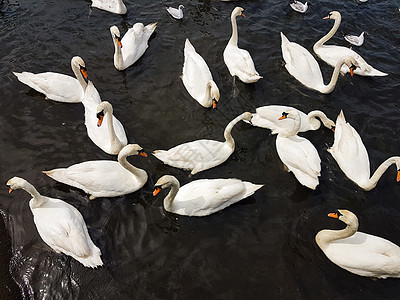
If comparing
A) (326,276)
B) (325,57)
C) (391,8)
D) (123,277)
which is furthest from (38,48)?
(391,8)

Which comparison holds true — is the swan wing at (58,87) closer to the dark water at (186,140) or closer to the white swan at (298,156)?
the dark water at (186,140)

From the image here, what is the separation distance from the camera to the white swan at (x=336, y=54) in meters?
12.0

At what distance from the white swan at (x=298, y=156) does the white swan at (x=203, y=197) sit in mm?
1643

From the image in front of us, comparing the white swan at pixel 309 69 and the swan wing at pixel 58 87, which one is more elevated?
the white swan at pixel 309 69

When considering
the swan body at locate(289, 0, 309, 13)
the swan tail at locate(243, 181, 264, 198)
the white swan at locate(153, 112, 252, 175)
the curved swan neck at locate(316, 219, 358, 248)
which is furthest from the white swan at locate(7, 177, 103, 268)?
the swan body at locate(289, 0, 309, 13)

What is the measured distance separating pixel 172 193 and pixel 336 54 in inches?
353

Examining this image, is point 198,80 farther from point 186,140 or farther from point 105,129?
point 105,129

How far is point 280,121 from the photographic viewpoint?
32.7 feet

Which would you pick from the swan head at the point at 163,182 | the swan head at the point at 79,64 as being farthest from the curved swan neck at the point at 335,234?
the swan head at the point at 79,64

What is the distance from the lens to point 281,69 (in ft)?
41.2

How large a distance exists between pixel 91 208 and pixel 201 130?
13.3ft

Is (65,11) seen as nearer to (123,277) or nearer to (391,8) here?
(123,277)

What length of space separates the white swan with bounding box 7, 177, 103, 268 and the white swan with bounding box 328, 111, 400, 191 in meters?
6.80

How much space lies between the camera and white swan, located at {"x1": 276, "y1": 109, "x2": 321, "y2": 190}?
8586 millimetres
